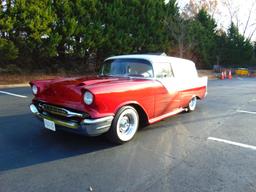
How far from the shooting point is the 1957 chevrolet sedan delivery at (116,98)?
4062 mm

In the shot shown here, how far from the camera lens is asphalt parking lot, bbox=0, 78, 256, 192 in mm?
3217

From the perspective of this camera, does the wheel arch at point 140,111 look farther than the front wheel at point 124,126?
Yes

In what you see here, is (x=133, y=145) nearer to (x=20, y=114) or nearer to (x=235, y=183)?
(x=235, y=183)

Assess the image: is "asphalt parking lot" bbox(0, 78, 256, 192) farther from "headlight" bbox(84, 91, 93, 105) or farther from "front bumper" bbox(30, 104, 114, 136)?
"headlight" bbox(84, 91, 93, 105)

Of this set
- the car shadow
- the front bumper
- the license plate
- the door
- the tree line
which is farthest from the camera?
the tree line

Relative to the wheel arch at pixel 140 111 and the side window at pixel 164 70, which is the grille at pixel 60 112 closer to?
the wheel arch at pixel 140 111

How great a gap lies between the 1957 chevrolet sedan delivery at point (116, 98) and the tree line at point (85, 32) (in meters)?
12.0

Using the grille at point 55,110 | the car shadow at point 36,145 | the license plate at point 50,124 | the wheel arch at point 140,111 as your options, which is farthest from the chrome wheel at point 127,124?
the license plate at point 50,124

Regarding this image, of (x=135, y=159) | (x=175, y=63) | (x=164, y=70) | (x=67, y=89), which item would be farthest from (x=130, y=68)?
(x=135, y=159)

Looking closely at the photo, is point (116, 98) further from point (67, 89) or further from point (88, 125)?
point (67, 89)

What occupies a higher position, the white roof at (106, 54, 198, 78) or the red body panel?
the white roof at (106, 54, 198, 78)

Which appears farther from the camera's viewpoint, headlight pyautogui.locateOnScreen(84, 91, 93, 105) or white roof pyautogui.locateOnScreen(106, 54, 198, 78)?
white roof pyautogui.locateOnScreen(106, 54, 198, 78)

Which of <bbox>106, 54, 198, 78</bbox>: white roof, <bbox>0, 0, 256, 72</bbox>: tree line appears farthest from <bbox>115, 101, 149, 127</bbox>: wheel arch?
<bbox>0, 0, 256, 72</bbox>: tree line

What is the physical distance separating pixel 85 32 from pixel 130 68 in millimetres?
13886
